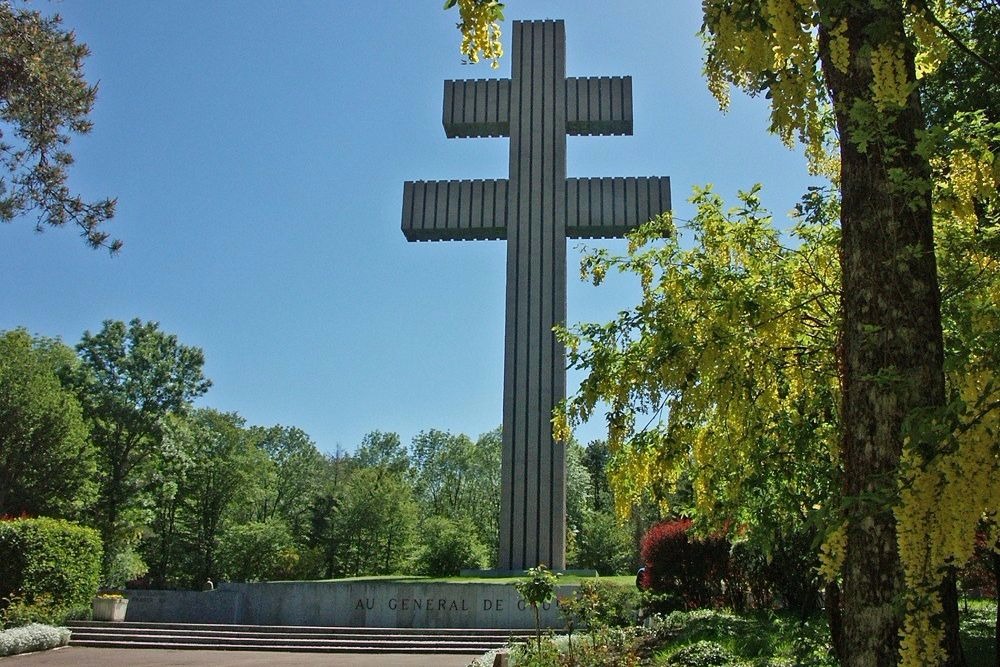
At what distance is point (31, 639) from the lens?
43.1 ft

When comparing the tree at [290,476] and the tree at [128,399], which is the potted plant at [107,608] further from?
the tree at [290,476]

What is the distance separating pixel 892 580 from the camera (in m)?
3.06

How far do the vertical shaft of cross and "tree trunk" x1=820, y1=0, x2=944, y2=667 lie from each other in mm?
15853

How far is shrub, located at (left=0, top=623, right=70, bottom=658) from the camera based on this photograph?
1266 cm

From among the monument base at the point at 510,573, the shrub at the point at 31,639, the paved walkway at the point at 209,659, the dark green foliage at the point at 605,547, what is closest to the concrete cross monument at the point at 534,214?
the monument base at the point at 510,573

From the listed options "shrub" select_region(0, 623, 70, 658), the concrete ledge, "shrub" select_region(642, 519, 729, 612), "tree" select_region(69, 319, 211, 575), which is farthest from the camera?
"tree" select_region(69, 319, 211, 575)

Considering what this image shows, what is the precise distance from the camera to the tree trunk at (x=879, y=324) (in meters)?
3.07

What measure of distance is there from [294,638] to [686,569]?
24.8 feet

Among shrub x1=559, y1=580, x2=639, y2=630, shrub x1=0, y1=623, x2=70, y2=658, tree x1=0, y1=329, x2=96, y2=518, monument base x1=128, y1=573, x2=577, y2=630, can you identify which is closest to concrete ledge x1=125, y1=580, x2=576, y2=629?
monument base x1=128, y1=573, x2=577, y2=630

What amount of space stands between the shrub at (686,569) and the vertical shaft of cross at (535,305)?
16.1 ft

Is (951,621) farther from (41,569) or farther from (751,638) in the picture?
(41,569)

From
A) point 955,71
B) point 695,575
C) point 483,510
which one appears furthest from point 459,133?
point 483,510

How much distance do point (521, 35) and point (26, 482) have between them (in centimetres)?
2197

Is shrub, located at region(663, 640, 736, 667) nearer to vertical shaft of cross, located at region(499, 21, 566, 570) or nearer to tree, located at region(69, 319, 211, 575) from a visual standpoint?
vertical shaft of cross, located at region(499, 21, 566, 570)
